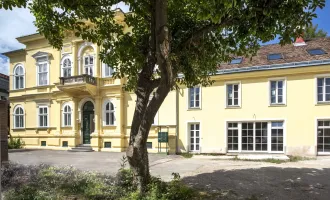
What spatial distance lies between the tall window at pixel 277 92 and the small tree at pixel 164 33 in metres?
8.87

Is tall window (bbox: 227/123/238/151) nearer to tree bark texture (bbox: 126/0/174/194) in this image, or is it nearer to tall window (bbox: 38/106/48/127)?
tree bark texture (bbox: 126/0/174/194)

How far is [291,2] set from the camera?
211 inches

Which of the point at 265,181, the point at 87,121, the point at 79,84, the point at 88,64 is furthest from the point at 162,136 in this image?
the point at 265,181

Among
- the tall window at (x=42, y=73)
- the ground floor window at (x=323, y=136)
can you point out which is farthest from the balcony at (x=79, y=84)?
the ground floor window at (x=323, y=136)

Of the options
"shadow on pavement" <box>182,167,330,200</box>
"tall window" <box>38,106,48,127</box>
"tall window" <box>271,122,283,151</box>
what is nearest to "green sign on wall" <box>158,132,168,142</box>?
"tall window" <box>271,122,283,151</box>

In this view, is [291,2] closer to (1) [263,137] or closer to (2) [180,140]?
(1) [263,137]

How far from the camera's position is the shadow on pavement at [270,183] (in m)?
7.00

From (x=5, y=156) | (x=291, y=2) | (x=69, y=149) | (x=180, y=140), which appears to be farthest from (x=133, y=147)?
(x=69, y=149)

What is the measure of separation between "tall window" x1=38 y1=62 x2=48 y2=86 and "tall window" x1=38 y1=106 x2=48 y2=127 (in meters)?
2.09

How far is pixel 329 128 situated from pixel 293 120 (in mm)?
1760

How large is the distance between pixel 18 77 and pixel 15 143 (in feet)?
19.5

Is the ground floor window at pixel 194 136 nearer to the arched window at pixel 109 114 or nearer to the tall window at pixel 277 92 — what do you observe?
the tall window at pixel 277 92

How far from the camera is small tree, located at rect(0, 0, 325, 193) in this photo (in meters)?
5.36

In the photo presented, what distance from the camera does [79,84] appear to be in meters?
18.5
